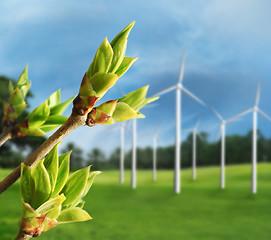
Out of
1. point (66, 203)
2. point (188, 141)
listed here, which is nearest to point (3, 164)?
point (188, 141)

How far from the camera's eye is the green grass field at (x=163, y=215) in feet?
15.6

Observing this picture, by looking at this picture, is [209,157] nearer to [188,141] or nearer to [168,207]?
[188,141]

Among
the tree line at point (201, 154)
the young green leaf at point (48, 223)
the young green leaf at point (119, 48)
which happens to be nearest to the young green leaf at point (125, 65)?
the young green leaf at point (119, 48)

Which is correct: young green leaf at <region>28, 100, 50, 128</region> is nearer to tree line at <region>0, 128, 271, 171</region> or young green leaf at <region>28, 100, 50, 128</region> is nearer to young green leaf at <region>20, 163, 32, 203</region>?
young green leaf at <region>20, 163, 32, 203</region>

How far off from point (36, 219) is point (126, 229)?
5131 millimetres

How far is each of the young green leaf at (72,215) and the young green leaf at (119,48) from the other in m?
0.10

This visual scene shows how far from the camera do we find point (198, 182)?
11.5 meters

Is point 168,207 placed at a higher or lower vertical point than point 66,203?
lower

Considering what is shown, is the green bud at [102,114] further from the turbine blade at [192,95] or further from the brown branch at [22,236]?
the turbine blade at [192,95]

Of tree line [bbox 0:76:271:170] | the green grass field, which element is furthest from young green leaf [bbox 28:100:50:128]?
tree line [bbox 0:76:271:170]

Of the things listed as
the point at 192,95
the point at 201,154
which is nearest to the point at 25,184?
the point at 192,95

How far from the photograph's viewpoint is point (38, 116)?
1.07 ft

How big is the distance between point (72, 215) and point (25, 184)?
4cm

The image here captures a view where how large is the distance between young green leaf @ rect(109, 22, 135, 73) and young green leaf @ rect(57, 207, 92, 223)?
100 mm
